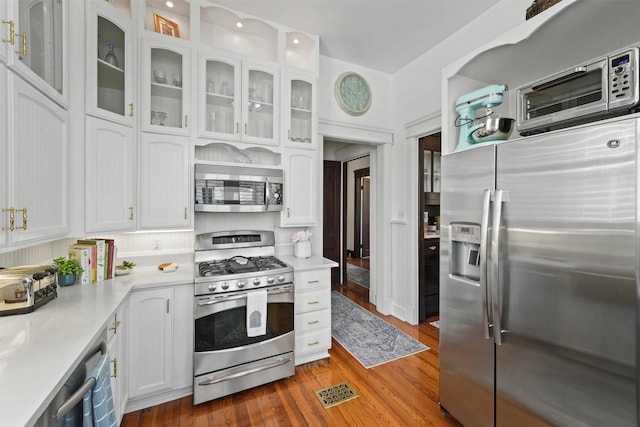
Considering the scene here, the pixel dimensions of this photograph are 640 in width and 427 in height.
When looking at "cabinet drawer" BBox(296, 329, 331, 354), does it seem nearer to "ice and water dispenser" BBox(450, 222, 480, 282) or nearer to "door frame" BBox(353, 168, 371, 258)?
"ice and water dispenser" BBox(450, 222, 480, 282)

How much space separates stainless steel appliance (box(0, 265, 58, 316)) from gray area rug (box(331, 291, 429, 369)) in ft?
7.70

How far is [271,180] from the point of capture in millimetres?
2537

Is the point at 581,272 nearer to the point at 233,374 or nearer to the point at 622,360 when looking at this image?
the point at 622,360

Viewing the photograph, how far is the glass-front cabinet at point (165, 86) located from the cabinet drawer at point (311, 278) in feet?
5.06

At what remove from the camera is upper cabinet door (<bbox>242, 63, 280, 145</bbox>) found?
2.54 metres

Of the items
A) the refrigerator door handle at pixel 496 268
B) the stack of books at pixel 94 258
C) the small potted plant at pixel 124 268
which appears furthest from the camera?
the small potted plant at pixel 124 268

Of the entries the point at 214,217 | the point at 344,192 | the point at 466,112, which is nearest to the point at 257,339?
the point at 214,217

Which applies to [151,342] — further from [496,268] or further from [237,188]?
[496,268]

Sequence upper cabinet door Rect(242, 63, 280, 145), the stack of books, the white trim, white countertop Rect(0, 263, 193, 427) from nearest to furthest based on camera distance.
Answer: white countertop Rect(0, 263, 193, 427) < the stack of books < upper cabinet door Rect(242, 63, 280, 145) < the white trim

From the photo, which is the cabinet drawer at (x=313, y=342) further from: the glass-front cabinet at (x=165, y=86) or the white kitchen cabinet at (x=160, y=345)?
the glass-front cabinet at (x=165, y=86)

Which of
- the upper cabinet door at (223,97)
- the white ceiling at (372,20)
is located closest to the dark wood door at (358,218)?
the white ceiling at (372,20)

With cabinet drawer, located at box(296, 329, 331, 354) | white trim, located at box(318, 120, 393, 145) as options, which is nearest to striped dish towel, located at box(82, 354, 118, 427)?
cabinet drawer, located at box(296, 329, 331, 354)

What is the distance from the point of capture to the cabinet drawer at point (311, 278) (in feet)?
8.01

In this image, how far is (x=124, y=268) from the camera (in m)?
2.13
